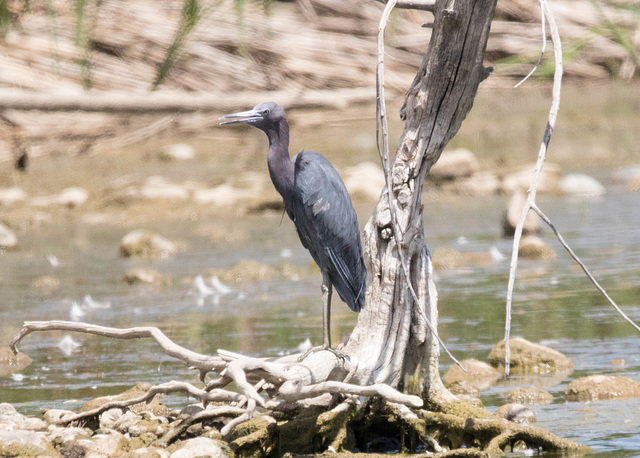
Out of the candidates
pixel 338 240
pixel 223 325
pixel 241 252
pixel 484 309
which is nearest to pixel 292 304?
pixel 223 325

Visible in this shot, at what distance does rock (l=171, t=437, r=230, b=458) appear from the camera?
14.7ft

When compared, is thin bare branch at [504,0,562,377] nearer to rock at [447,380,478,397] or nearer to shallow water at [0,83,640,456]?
shallow water at [0,83,640,456]

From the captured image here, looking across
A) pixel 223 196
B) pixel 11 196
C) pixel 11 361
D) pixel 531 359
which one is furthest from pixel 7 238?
pixel 531 359

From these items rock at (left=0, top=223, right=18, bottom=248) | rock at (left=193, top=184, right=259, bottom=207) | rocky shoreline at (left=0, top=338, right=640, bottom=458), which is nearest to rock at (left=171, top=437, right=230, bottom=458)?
rocky shoreline at (left=0, top=338, right=640, bottom=458)

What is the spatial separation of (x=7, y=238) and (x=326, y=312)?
908cm

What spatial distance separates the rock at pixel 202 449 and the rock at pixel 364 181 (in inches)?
390

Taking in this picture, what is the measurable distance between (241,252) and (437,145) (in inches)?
304

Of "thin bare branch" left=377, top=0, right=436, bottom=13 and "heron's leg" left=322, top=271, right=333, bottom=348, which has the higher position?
"thin bare branch" left=377, top=0, right=436, bottom=13

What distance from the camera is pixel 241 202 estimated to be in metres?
15.0

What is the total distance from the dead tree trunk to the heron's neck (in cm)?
64

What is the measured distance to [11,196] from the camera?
15.3m

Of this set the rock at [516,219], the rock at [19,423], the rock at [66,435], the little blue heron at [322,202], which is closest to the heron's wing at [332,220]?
the little blue heron at [322,202]

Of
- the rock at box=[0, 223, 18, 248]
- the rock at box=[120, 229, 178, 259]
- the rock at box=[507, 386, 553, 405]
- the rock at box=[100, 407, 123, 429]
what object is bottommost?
the rock at box=[0, 223, 18, 248]

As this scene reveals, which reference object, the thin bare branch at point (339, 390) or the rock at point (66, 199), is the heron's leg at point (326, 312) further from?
the rock at point (66, 199)
